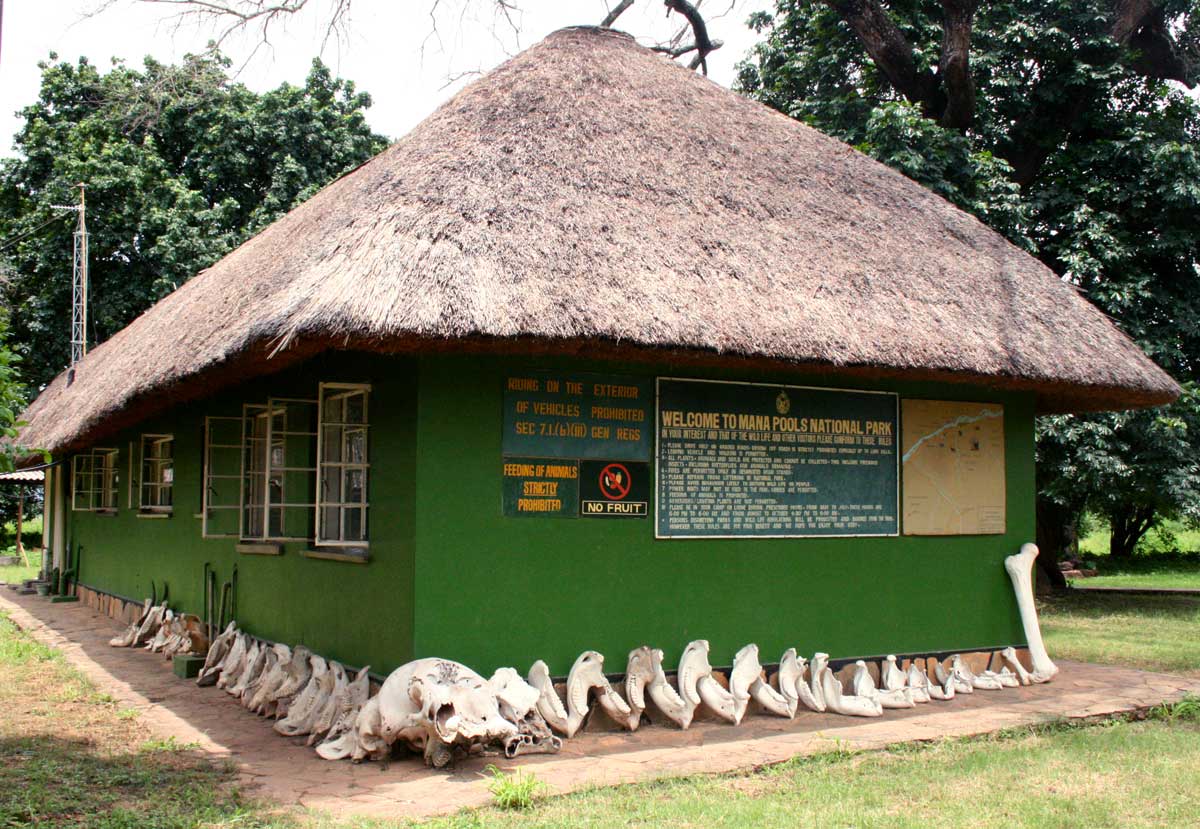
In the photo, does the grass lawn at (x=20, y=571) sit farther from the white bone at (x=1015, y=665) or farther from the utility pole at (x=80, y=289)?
the white bone at (x=1015, y=665)

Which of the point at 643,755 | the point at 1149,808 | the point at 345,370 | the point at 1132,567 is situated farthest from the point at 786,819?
the point at 1132,567

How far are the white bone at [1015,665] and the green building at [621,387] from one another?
106 millimetres

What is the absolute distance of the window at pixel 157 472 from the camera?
425 inches

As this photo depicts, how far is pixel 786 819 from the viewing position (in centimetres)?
454

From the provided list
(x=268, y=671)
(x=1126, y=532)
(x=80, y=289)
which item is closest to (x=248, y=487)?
(x=268, y=671)

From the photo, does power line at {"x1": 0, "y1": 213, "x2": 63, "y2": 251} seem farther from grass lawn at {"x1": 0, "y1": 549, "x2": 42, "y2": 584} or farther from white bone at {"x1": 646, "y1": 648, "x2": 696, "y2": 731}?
white bone at {"x1": 646, "y1": 648, "x2": 696, "y2": 731}

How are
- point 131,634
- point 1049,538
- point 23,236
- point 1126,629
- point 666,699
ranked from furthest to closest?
point 23,236 < point 1049,538 < point 1126,629 < point 131,634 < point 666,699

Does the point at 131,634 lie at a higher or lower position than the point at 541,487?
lower

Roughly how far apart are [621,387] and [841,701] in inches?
93.9

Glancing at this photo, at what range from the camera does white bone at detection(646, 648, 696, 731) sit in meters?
6.25

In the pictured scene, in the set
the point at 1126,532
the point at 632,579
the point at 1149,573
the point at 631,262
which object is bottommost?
the point at 1149,573

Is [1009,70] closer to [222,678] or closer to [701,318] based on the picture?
[701,318]

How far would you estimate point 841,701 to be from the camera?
6875mm

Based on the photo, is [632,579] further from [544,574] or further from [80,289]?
[80,289]
